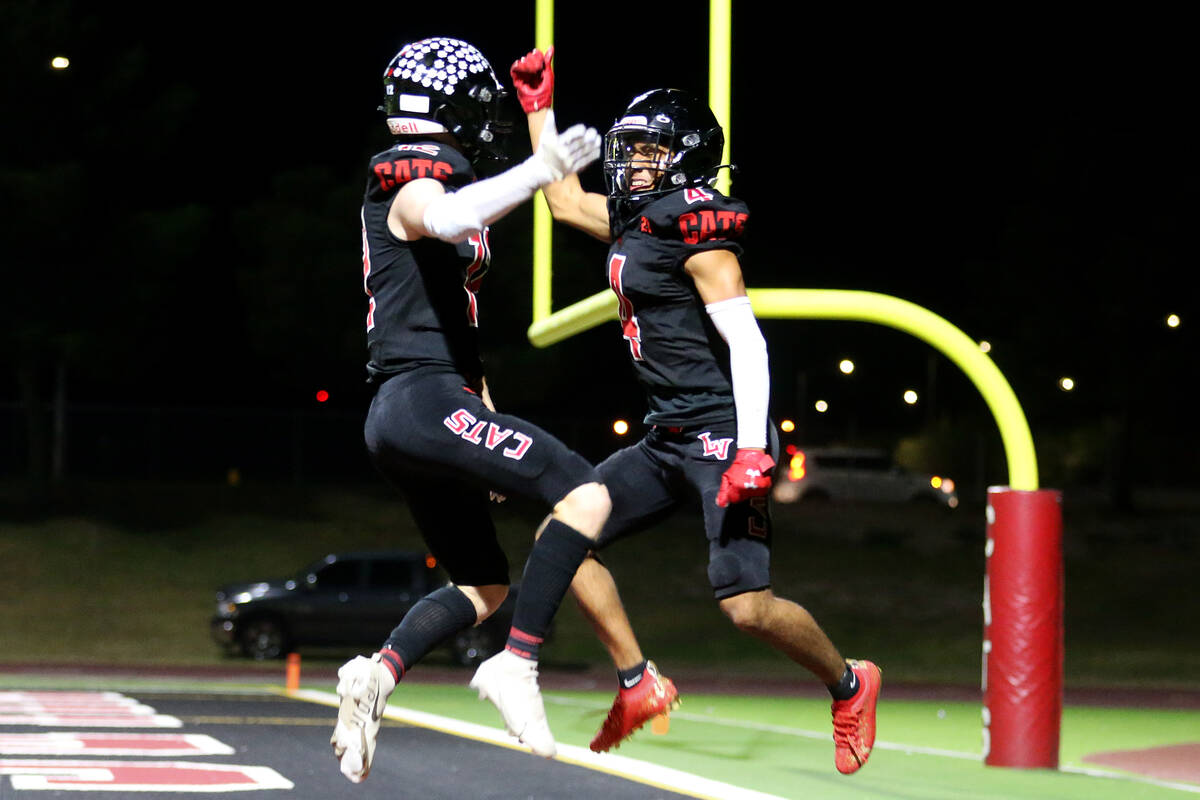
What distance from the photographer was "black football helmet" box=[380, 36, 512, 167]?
16.7 ft

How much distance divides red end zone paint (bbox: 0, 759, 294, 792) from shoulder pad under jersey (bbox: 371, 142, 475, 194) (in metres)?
4.58

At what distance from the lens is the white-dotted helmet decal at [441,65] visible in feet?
16.7

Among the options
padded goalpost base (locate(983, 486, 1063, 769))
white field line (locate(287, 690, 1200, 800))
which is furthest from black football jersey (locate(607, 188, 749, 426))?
padded goalpost base (locate(983, 486, 1063, 769))

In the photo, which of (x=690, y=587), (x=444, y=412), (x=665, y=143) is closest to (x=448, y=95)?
(x=665, y=143)

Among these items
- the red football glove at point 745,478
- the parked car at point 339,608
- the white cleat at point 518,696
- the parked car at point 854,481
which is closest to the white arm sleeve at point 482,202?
the red football glove at point 745,478

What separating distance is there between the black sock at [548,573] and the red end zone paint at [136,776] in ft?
13.7

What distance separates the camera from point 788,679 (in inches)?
896

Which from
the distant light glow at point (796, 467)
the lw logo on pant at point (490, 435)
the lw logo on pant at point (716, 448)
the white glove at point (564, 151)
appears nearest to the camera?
the white glove at point (564, 151)

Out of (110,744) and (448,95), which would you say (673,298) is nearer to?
(448,95)

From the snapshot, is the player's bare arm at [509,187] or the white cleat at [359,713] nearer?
the player's bare arm at [509,187]

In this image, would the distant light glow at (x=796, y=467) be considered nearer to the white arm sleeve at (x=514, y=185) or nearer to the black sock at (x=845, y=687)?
the black sock at (x=845, y=687)

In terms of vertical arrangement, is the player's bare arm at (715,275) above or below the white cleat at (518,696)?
above

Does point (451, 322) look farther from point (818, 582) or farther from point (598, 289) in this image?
point (818, 582)

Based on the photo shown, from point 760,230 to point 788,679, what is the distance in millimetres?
14339
